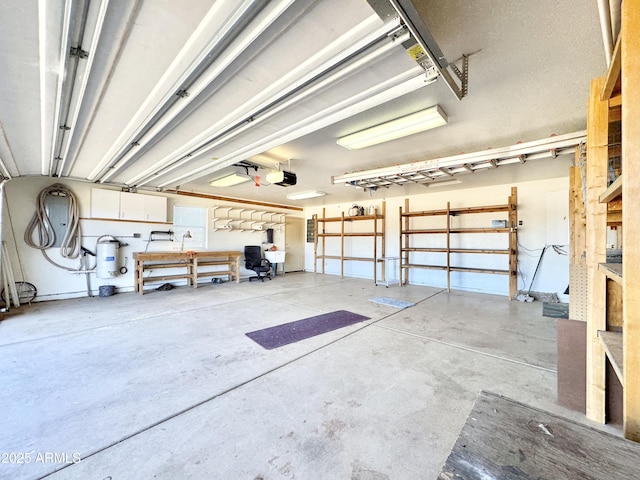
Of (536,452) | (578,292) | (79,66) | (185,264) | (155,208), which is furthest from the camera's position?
(185,264)

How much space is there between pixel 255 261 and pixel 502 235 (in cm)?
611

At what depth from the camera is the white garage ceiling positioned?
3.76ft

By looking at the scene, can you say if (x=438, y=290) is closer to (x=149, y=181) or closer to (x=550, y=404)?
(x=550, y=404)

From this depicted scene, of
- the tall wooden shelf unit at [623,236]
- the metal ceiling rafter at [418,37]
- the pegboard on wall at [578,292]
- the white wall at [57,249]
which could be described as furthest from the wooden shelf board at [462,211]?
the white wall at [57,249]

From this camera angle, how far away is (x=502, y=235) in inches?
209

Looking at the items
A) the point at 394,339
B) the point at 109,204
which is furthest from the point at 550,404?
the point at 109,204

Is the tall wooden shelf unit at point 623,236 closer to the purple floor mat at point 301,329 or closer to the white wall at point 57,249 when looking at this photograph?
the purple floor mat at point 301,329

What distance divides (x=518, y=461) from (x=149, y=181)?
5780mm

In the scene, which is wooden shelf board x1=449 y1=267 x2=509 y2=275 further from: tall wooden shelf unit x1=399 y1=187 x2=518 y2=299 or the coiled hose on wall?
the coiled hose on wall

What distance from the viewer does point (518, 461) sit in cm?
56

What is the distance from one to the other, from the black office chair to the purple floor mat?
11.6 ft

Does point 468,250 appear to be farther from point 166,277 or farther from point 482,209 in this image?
point 166,277

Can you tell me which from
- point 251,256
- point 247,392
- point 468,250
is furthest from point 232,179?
point 468,250

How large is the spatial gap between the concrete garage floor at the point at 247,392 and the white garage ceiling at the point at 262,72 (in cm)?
210
